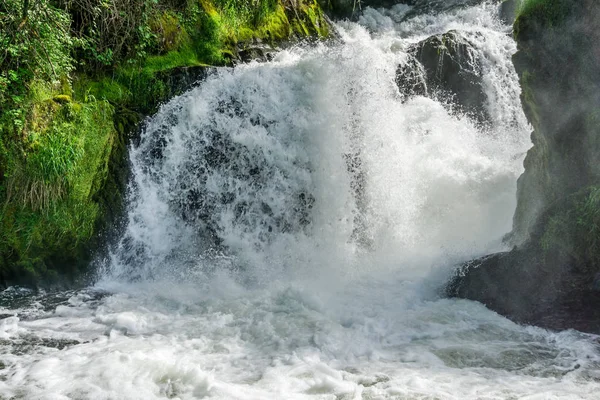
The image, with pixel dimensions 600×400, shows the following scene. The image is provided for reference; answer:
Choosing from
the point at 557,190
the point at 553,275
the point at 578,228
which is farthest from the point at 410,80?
A: the point at 553,275

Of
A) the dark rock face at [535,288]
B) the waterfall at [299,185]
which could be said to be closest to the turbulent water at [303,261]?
the waterfall at [299,185]

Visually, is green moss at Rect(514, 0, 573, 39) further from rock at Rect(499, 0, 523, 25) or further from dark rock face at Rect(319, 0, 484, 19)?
dark rock face at Rect(319, 0, 484, 19)

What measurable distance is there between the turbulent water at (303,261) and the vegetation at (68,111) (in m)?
0.45

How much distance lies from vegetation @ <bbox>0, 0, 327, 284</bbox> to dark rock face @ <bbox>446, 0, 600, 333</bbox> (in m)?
5.27

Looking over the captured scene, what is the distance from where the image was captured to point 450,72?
37.4 feet

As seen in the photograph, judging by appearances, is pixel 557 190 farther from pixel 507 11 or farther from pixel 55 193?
pixel 507 11

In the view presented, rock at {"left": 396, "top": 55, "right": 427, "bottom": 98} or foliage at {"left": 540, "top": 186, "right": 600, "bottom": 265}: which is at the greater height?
rock at {"left": 396, "top": 55, "right": 427, "bottom": 98}

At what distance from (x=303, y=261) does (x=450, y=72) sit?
20.5ft

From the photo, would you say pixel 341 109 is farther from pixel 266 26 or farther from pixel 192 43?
pixel 266 26

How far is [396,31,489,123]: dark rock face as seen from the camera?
443 inches

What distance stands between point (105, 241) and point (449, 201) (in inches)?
228

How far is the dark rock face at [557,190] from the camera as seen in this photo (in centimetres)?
572

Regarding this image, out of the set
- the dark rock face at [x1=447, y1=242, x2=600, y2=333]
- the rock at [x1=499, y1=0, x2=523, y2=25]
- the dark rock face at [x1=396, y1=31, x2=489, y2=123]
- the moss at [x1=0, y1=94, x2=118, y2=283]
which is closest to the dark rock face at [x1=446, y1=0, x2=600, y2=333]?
the dark rock face at [x1=447, y1=242, x2=600, y2=333]

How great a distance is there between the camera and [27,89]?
6637 mm
